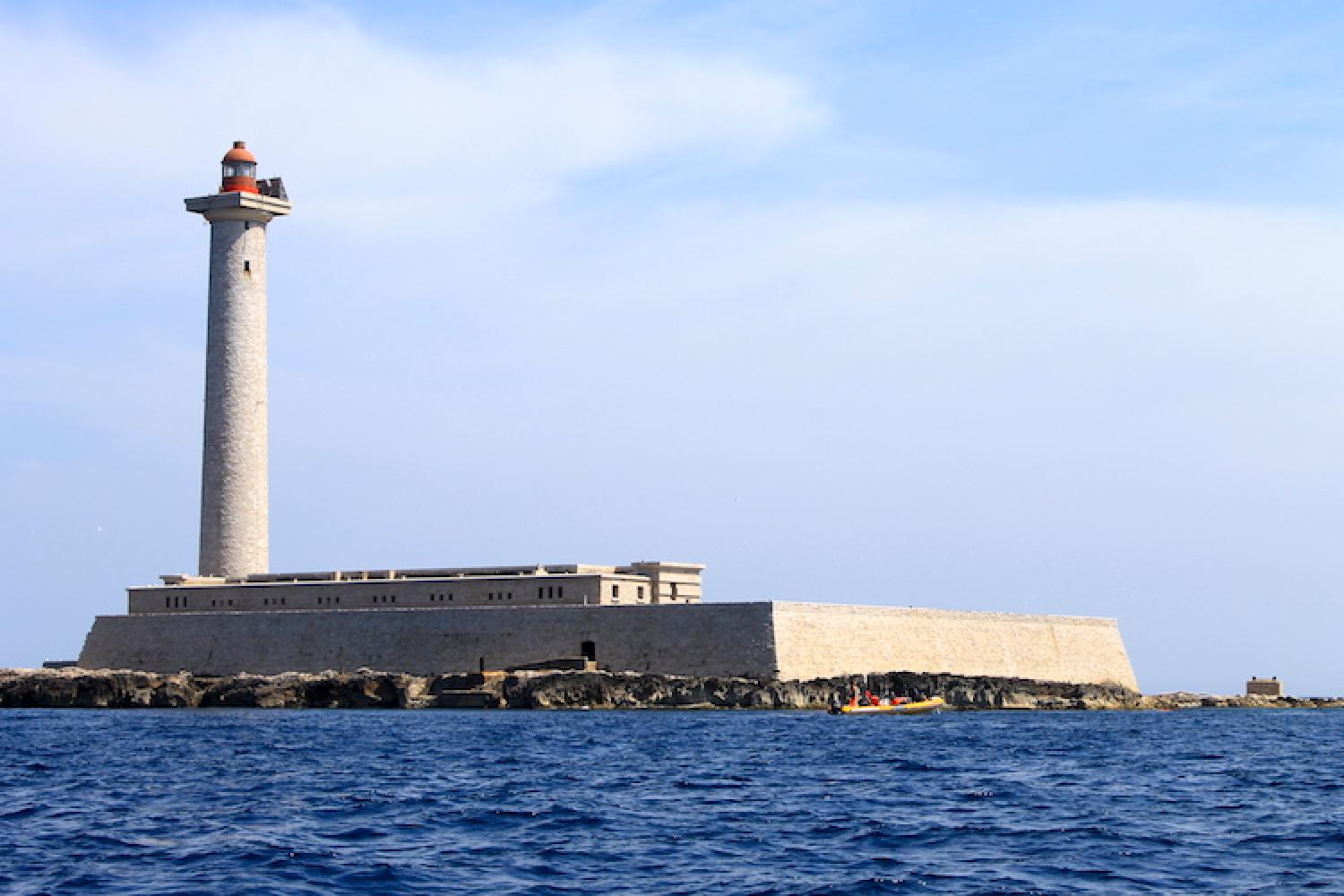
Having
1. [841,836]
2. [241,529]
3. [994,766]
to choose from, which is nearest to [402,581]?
[241,529]

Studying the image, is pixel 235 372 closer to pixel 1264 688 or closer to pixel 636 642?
pixel 636 642

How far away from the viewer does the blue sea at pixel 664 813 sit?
21.5 meters

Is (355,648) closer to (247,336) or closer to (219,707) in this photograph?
(219,707)

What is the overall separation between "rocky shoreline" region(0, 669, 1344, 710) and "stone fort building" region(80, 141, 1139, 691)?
1322mm

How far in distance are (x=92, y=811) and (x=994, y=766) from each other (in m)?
17.9

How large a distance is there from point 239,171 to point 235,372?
8.49 m

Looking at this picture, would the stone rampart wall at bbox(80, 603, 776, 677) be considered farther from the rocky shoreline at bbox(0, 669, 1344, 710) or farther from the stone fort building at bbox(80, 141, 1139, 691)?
the rocky shoreline at bbox(0, 669, 1344, 710)

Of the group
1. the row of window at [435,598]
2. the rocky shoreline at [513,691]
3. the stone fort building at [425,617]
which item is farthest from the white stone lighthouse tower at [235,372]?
the rocky shoreline at [513,691]

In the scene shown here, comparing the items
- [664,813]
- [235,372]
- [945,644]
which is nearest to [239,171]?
[235,372]

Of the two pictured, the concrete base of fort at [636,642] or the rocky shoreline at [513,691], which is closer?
the rocky shoreline at [513,691]

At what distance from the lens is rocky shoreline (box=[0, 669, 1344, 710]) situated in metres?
60.0

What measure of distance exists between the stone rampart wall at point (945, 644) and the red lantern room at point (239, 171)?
29478 mm

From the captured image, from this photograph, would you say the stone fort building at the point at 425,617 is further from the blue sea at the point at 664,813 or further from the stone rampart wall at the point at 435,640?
the blue sea at the point at 664,813

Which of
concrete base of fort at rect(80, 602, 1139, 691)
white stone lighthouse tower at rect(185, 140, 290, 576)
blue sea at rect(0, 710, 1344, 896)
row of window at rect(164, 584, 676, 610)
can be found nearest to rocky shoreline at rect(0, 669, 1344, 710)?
concrete base of fort at rect(80, 602, 1139, 691)
